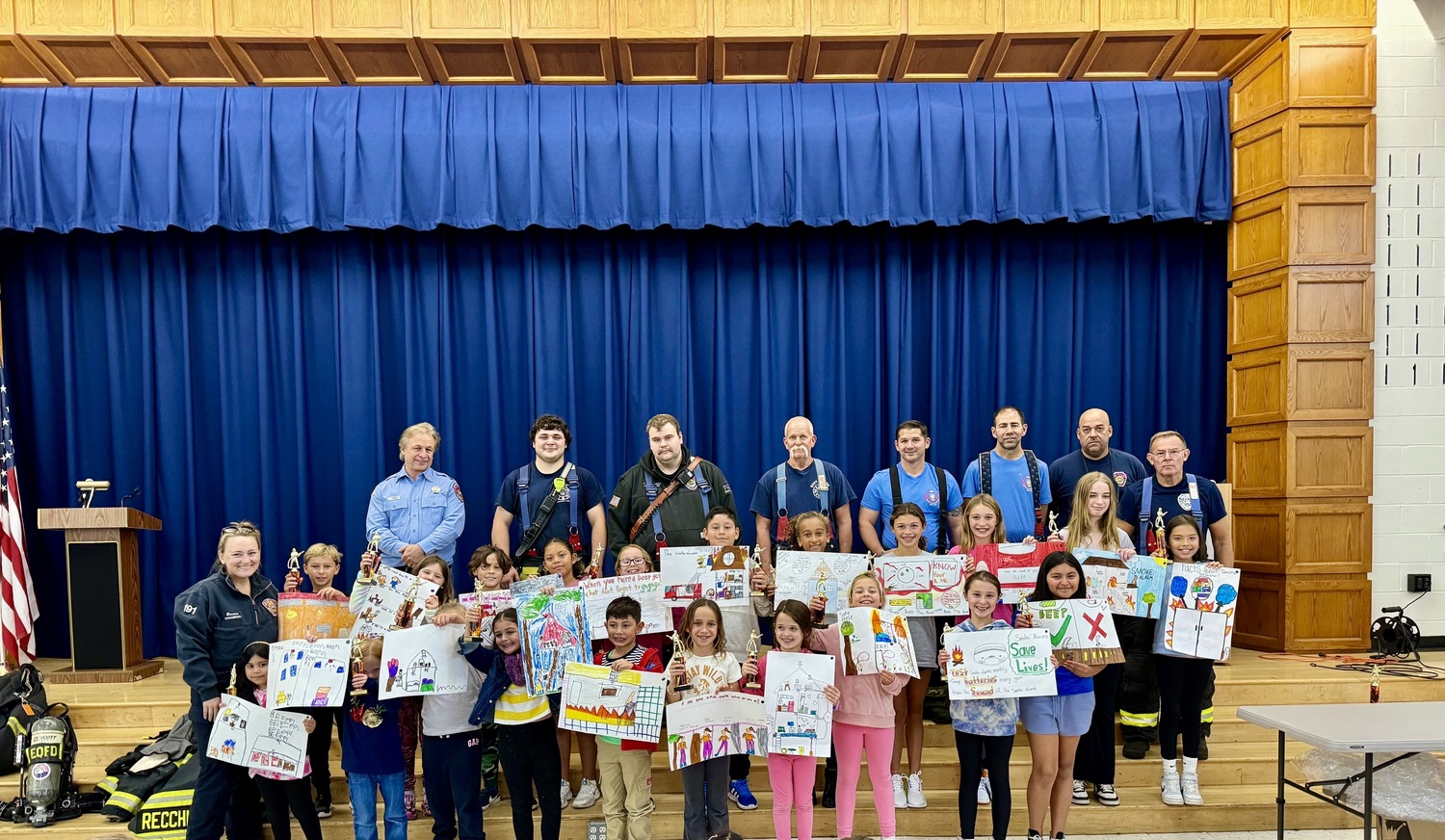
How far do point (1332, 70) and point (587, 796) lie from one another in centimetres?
705

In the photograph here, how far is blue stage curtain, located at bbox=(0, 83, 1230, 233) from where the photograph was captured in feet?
24.1

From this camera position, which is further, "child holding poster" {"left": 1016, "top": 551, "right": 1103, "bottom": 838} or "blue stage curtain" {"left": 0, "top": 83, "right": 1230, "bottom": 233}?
"blue stage curtain" {"left": 0, "top": 83, "right": 1230, "bottom": 233}

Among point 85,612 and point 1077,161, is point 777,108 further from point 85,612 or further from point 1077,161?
point 85,612

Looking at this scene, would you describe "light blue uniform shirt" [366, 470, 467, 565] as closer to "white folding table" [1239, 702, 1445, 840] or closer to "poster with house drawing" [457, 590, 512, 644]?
"poster with house drawing" [457, 590, 512, 644]

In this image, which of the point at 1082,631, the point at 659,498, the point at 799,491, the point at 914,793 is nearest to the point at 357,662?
the point at 659,498

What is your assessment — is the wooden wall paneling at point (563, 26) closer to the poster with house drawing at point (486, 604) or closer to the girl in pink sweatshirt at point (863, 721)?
the poster with house drawing at point (486, 604)

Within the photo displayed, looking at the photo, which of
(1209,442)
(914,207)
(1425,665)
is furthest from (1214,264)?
(1425,665)

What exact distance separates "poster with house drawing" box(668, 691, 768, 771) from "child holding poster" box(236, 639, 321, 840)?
5.45 feet

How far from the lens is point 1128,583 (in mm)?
5059

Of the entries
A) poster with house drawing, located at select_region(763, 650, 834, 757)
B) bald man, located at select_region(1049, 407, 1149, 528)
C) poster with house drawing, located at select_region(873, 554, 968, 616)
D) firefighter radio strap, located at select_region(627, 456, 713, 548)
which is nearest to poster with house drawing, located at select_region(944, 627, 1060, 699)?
poster with house drawing, located at select_region(873, 554, 968, 616)

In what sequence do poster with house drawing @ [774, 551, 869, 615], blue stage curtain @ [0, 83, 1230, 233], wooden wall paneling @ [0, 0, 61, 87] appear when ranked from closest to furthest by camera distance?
poster with house drawing @ [774, 551, 869, 615] → wooden wall paneling @ [0, 0, 61, 87] → blue stage curtain @ [0, 83, 1230, 233]

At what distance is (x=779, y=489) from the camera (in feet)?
18.3

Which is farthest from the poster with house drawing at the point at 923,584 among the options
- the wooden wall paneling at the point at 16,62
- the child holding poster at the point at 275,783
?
the wooden wall paneling at the point at 16,62

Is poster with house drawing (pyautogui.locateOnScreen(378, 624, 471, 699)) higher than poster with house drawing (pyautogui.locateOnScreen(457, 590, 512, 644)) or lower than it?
lower
